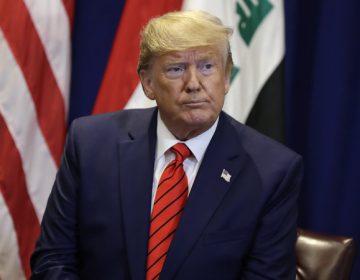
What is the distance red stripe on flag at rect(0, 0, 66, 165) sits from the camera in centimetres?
250

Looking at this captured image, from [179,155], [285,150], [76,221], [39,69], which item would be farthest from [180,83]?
[39,69]

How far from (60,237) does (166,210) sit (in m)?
Answer: 0.32

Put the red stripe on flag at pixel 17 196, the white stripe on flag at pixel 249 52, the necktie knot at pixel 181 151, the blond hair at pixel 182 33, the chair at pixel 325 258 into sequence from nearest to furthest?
the blond hair at pixel 182 33, the necktie knot at pixel 181 151, the chair at pixel 325 258, the white stripe on flag at pixel 249 52, the red stripe on flag at pixel 17 196

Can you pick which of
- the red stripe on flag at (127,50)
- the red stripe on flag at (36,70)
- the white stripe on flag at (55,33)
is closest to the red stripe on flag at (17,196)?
the red stripe on flag at (36,70)

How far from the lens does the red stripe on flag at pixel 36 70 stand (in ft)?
8.21

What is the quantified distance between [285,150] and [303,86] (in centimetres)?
96

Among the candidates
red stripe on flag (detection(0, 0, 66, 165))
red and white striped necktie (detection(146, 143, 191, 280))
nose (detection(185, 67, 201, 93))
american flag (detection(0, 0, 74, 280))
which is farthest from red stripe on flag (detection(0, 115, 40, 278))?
nose (detection(185, 67, 201, 93))

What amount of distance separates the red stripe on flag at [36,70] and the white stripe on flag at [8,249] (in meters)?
0.31

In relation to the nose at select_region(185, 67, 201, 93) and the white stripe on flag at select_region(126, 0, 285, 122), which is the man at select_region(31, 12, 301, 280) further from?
the white stripe on flag at select_region(126, 0, 285, 122)

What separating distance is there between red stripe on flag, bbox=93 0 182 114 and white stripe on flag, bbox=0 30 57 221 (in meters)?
0.32

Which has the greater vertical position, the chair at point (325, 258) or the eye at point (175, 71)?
the eye at point (175, 71)

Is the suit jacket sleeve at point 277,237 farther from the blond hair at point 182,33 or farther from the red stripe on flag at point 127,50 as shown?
the red stripe on flag at point 127,50

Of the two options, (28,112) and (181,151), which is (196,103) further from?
(28,112)

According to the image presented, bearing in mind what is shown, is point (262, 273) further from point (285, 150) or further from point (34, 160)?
point (34, 160)
